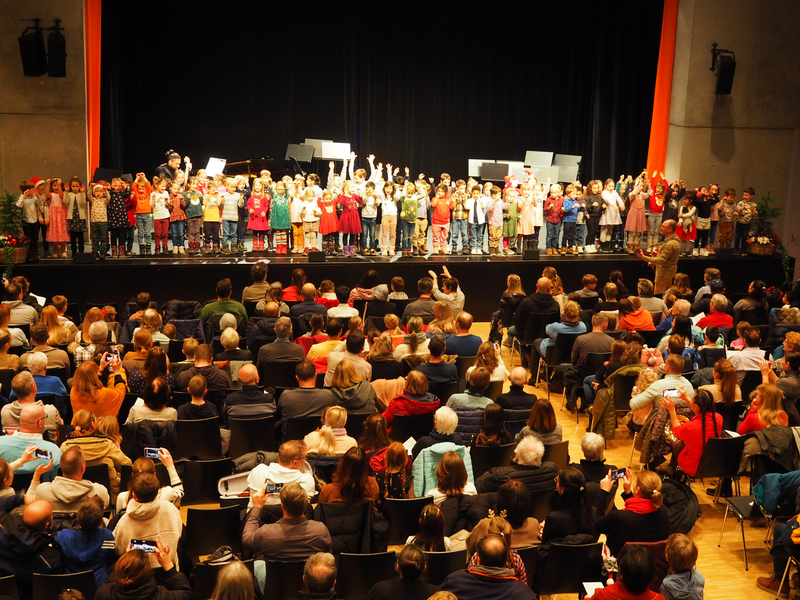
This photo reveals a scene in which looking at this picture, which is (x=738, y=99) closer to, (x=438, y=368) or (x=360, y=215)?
(x=360, y=215)

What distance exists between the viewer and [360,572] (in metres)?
4.52

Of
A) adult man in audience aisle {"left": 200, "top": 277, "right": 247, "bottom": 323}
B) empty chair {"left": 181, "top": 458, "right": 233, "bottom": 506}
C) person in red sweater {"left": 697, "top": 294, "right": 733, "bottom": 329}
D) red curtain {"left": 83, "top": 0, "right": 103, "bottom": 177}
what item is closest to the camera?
empty chair {"left": 181, "top": 458, "right": 233, "bottom": 506}

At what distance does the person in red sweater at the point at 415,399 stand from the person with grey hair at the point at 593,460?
4.68 ft

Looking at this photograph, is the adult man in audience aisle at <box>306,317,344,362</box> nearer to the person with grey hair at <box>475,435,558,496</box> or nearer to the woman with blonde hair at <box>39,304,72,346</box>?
the woman with blonde hair at <box>39,304,72,346</box>

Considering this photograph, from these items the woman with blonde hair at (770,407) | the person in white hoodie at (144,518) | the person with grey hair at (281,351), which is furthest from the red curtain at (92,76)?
the woman with blonde hair at (770,407)

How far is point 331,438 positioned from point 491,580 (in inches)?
79.1

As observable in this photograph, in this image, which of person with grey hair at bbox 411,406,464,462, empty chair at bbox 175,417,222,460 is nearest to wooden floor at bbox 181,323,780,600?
empty chair at bbox 175,417,222,460

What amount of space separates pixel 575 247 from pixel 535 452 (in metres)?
9.93

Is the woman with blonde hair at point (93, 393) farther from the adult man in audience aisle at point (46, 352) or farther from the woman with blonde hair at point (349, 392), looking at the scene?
the woman with blonde hair at point (349, 392)

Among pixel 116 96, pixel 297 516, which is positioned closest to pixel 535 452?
pixel 297 516

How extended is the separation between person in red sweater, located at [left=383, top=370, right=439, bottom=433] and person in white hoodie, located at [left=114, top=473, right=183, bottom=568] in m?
2.24

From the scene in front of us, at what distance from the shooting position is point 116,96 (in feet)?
59.1

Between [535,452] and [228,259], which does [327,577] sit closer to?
[535,452]

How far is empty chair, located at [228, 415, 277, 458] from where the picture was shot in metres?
6.33
